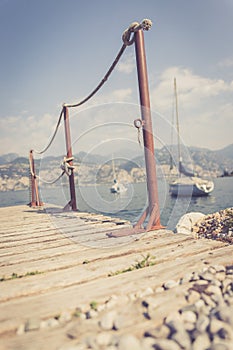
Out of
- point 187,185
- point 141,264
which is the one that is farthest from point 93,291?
point 187,185

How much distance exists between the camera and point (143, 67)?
369 centimetres

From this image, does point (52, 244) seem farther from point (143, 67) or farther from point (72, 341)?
point (143, 67)

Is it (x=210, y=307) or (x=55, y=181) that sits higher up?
(x=55, y=181)

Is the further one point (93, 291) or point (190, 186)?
point (190, 186)

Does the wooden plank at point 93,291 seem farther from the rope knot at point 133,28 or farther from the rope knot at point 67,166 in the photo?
the rope knot at point 67,166

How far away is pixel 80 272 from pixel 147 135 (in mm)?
2223

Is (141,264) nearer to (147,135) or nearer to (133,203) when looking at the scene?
(147,135)

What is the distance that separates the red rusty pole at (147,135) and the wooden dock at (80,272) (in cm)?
28

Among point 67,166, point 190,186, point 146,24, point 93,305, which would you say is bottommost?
point 93,305

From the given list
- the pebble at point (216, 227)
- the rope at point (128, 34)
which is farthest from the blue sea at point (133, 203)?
the rope at point (128, 34)

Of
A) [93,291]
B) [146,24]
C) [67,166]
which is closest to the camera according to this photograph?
[93,291]

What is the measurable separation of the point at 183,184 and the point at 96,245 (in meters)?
43.9

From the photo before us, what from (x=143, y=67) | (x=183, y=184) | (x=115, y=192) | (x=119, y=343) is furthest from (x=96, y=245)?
(x=115, y=192)

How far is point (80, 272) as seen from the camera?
7.21 feet
